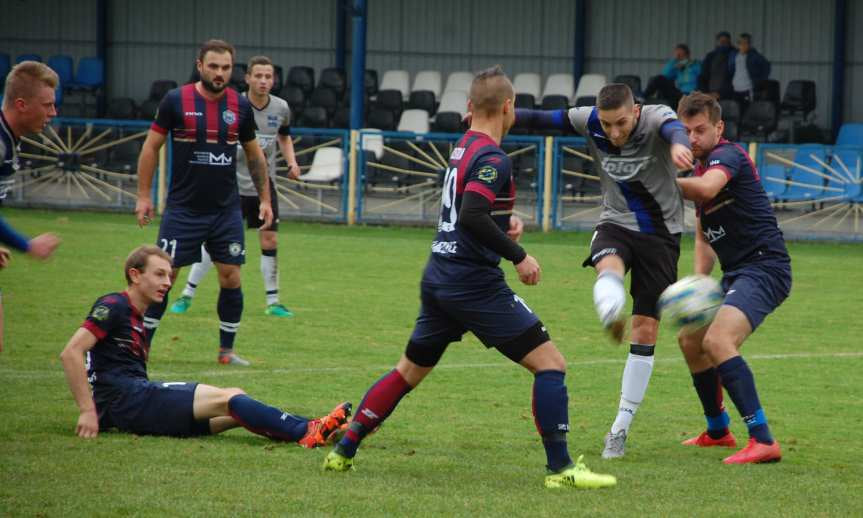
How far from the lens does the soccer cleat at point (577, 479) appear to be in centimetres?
619

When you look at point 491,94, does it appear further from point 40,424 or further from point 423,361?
point 40,424

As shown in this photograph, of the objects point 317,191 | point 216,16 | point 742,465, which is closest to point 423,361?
point 742,465

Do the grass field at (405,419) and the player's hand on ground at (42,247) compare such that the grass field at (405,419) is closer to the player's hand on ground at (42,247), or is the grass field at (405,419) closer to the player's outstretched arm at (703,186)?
the player's hand on ground at (42,247)

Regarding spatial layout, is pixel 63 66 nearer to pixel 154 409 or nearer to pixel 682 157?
pixel 154 409

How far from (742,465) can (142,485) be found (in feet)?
9.79

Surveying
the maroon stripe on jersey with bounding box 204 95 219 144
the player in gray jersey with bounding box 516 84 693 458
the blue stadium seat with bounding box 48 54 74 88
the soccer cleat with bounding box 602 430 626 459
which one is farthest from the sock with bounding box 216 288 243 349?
the blue stadium seat with bounding box 48 54 74 88

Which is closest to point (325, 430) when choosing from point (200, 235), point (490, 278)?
point (490, 278)

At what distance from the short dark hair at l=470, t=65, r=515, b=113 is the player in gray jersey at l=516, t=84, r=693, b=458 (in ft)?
3.11

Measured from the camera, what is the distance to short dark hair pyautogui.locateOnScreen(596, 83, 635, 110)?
6980mm

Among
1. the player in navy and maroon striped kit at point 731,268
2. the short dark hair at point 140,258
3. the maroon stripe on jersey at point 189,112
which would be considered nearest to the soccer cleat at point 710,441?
the player in navy and maroon striped kit at point 731,268

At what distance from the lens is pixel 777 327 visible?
41.0 feet

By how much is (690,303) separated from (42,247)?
→ 3216mm

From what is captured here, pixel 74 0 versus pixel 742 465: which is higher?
pixel 74 0

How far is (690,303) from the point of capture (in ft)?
23.0
